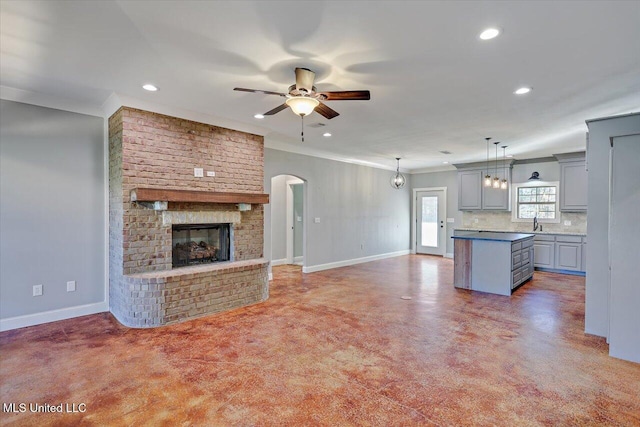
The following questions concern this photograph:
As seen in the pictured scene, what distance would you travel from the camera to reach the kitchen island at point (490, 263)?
5230 millimetres

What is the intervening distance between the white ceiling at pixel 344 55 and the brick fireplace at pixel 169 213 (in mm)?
373

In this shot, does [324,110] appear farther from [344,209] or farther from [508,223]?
[508,223]

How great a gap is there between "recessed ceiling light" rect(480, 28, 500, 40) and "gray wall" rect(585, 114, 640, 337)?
1922mm

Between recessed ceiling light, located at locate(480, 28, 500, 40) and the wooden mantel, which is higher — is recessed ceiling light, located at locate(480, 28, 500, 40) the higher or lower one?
the higher one

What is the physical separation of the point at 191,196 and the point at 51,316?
2.19 metres

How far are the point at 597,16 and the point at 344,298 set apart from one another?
4125mm

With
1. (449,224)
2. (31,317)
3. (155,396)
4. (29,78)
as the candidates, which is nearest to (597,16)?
(155,396)

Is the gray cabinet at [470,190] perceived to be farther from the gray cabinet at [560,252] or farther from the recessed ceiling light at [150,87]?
the recessed ceiling light at [150,87]

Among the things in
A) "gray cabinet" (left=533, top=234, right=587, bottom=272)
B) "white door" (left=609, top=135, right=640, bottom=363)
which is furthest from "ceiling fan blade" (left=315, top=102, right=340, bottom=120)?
"gray cabinet" (left=533, top=234, right=587, bottom=272)

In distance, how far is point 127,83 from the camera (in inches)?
134

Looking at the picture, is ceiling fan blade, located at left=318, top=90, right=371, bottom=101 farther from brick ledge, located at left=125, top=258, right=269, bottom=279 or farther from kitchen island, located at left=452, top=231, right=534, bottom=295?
kitchen island, located at left=452, top=231, right=534, bottom=295

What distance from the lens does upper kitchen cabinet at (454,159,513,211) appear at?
25.8 ft

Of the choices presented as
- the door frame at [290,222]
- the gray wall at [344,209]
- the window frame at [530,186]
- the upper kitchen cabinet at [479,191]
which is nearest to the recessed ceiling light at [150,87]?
the gray wall at [344,209]

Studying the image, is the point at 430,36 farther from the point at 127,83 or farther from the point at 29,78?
the point at 29,78
